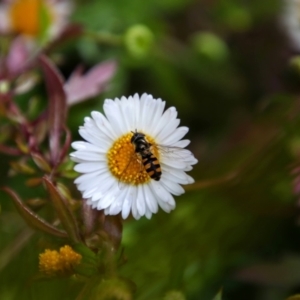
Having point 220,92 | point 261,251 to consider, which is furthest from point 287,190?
point 220,92

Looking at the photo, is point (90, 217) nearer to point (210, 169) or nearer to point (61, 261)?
point (61, 261)

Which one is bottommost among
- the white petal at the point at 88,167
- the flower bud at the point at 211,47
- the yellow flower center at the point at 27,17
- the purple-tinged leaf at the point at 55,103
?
the white petal at the point at 88,167

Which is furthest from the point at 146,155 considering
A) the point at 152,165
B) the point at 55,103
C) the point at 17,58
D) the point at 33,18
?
the point at 33,18

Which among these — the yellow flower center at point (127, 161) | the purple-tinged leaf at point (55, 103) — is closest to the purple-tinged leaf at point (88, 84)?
the purple-tinged leaf at point (55, 103)

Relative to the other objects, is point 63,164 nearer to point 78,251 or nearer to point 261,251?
point 78,251

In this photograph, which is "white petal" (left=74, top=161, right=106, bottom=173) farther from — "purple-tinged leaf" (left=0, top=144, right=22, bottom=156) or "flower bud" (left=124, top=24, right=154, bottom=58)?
"flower bud" (left=124, top=24, right=154, bottom=58)

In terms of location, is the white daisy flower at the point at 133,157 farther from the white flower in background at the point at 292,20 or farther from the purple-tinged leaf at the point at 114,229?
the white flower in background at the point at 292,20
